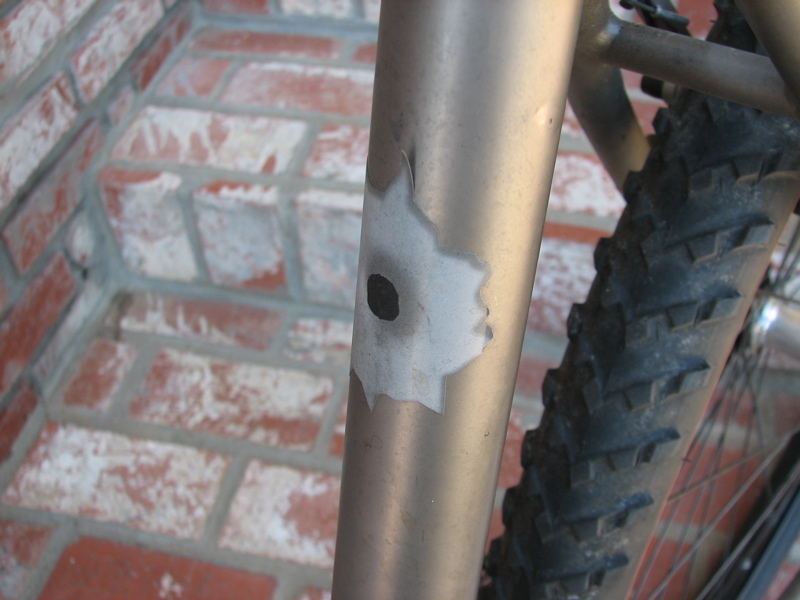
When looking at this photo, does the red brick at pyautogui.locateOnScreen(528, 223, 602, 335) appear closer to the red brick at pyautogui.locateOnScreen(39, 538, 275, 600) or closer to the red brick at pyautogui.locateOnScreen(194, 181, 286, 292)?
the red brick at pyautogui.locateOnScreen(194, 181, 286, 292)

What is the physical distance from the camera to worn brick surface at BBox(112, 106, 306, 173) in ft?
3.07

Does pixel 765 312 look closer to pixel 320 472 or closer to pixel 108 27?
pixel 320 472

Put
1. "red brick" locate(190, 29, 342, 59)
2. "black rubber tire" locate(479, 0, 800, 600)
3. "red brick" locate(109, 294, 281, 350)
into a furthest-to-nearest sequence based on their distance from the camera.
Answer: "red brick" locate(190, 29, 342, 59), "red brick" locate(109, 294, 281, 350), "black rubber tire" locate(479, 0, 800, 600)

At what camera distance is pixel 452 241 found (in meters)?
0.25

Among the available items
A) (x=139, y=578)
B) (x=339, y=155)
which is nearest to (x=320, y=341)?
(x=339, y=155)

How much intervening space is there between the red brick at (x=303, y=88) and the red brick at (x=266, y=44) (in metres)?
0.03

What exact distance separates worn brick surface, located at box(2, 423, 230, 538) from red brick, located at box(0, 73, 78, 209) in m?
0.28

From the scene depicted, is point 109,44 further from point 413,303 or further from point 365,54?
point 413,303

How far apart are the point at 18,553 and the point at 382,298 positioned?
0.67m

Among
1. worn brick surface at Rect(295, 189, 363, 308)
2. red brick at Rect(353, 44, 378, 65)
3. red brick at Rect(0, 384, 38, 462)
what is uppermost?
red brick at Rect(353, 44, 378, 65)

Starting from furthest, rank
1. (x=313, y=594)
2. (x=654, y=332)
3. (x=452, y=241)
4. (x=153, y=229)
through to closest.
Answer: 1. (x=153, y=229)
2. (x=313, y=594)
3. (x=654, y=332)
4. (x=452, y=241)

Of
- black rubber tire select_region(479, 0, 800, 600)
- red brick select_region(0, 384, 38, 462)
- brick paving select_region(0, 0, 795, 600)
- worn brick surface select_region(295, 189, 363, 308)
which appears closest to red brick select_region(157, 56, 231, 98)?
brick paving select_region(0, 0, 795, 600)

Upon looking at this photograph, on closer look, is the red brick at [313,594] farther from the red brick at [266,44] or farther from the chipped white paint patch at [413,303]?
the red brick at [266,44]

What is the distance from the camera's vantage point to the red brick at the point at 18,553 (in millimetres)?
741
